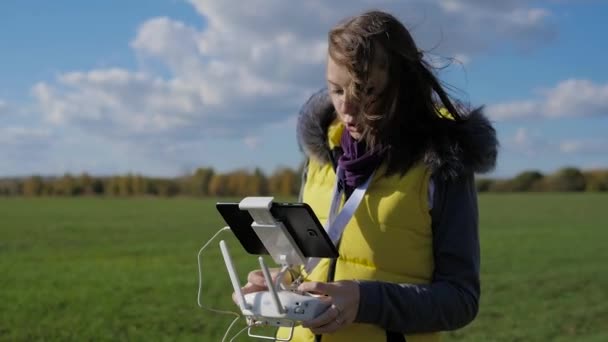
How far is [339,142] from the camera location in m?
2.48

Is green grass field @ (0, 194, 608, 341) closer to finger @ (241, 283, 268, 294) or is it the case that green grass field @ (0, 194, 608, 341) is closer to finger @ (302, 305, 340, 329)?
finger @ (241, 283, 268, 294)

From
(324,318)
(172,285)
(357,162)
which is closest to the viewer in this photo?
(324,318)

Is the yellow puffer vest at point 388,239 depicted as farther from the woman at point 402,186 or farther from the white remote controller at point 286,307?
the white remote controller at point 286,307

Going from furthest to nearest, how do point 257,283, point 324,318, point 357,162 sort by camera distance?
point 357,162 < point 257,283 < point 324,318

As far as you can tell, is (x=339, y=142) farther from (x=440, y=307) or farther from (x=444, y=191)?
(x=440, y=307)

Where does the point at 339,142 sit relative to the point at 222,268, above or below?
above

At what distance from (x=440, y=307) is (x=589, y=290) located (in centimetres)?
971

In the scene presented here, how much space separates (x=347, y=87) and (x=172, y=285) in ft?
30.1

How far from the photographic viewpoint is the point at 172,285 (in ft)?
35.8

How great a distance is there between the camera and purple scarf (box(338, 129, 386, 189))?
7.29ft

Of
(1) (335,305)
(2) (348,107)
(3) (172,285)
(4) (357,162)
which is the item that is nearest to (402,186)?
(4) (357,162)

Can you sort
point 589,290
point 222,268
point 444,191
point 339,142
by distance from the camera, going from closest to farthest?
point 444,191
point 339,142
point 589,290
point 222,268

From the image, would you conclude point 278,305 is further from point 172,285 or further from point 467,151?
point 172,285

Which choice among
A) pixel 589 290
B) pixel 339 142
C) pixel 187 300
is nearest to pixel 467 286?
pixel 339 142
